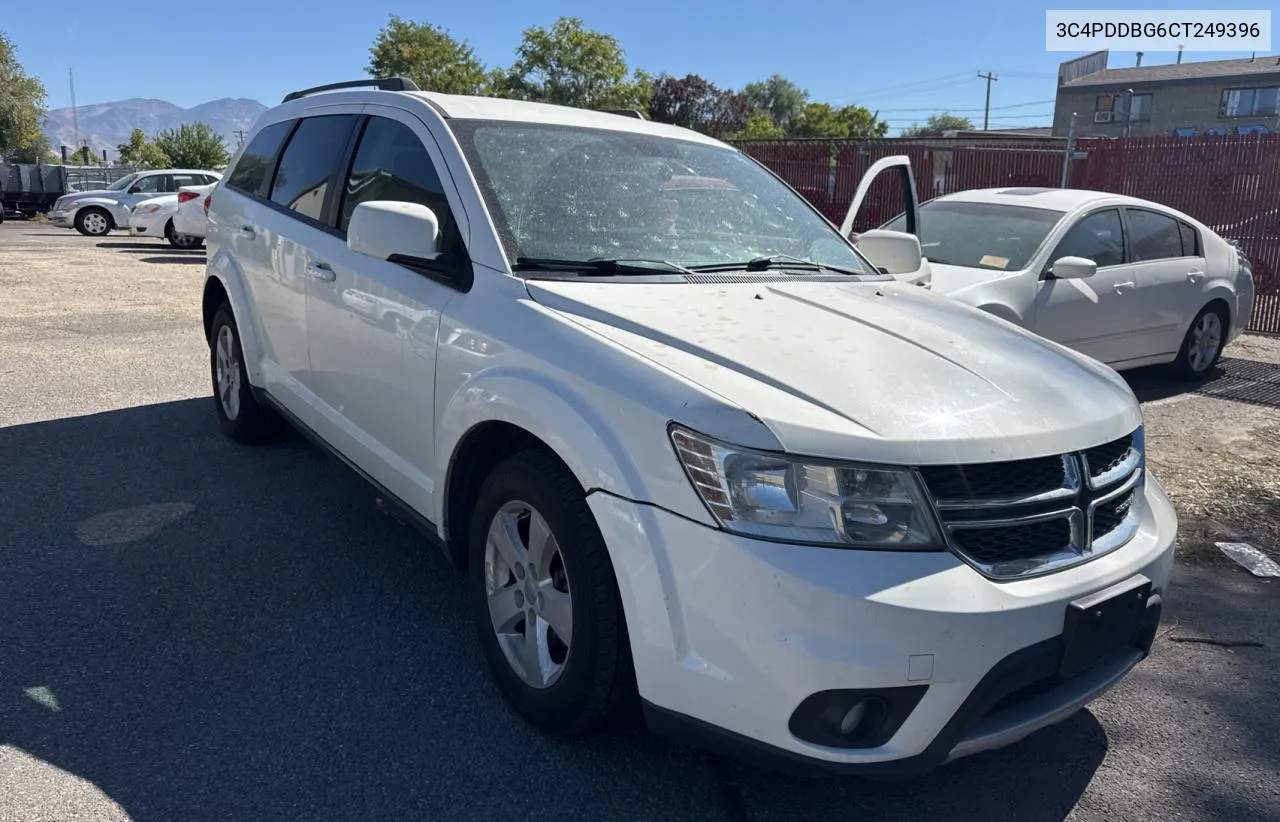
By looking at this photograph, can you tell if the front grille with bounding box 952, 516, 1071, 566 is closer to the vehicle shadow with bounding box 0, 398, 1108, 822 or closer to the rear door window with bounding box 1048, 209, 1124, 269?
the vehicle shadow with bounding box 0, 398, 1108, 822

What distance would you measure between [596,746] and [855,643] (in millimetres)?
1019

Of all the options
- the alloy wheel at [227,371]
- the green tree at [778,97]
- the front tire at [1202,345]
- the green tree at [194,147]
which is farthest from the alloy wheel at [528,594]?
the green tree at [778,97]

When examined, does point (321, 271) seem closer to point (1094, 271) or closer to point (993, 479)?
point (993, 479)

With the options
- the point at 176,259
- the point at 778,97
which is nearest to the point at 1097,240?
the point at 176,259

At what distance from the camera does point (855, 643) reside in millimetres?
2104

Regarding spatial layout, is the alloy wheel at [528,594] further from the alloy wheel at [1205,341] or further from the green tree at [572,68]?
the green tree at [572,68]

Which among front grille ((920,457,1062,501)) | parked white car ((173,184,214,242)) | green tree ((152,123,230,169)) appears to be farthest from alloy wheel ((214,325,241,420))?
green tree ((152,123,230,169))

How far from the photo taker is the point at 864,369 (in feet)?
8.47

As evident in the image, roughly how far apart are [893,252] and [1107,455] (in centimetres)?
185

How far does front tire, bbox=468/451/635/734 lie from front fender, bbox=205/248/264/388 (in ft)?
7.86

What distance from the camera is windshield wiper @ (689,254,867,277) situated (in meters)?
3.37

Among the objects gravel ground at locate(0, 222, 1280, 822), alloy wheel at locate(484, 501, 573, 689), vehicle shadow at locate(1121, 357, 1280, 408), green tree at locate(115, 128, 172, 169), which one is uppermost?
green tree at locate(115, 128, 172, 169)

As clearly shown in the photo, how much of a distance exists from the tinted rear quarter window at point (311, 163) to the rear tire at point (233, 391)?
0.91 meters

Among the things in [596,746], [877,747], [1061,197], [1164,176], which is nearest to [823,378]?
[877,747]
